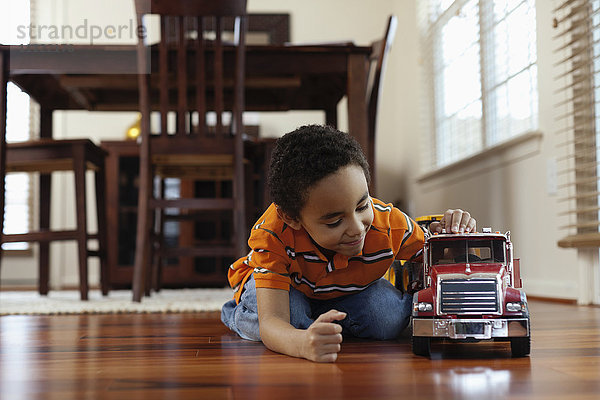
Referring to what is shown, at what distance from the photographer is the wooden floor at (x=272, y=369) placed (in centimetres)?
80

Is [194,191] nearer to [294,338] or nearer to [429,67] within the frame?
[429,67]

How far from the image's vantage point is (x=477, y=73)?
3.28 metres

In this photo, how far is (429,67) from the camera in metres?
4.06

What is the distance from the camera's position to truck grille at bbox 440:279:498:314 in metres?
1.00

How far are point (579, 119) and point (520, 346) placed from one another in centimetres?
144

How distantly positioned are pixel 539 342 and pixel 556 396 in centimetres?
51

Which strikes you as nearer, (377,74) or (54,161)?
(54,161)

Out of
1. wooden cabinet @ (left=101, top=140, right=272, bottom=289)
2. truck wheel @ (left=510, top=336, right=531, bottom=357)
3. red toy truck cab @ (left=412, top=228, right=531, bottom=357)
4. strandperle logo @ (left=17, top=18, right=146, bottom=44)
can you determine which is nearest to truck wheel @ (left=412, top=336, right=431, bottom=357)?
red toy truck cab @ (left=412, top=228, right=531, bottom=357)

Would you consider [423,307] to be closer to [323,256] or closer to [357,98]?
[323,256]

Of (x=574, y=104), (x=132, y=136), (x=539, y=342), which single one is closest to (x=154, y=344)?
(x=539, y=342)

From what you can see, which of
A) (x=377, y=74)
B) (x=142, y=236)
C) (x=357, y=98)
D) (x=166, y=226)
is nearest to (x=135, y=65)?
(x=142, y=236)

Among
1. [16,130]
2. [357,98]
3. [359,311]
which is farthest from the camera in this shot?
[16,130]

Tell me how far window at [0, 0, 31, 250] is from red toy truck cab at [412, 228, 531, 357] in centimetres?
418

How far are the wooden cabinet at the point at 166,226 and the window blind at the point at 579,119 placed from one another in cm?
170
